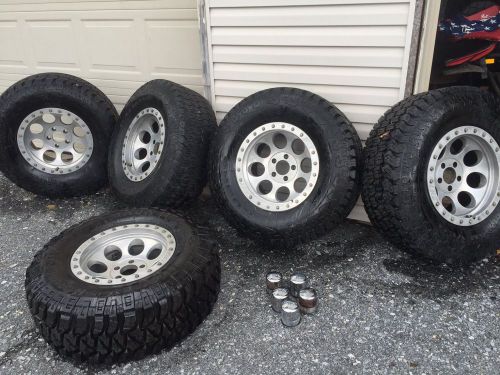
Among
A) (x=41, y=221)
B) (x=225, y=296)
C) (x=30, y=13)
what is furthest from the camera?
(x=30, y=13)

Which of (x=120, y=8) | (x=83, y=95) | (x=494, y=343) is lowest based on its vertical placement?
(x=494, y=343)

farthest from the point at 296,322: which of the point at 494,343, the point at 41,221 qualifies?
the point at 41,221

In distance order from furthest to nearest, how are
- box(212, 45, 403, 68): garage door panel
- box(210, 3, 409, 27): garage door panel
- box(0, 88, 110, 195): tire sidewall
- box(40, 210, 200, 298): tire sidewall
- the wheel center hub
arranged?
box(0, 88, 110, 195): tire sidewall
the wheel center hub
box(212, 45, 403, 68): garage door panel
box(210, 3, 409, 27): garage door panel
box(40, 210, 200, 298): tire sidewall

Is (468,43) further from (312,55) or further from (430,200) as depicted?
(430,200)

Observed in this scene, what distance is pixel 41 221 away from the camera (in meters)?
3.71

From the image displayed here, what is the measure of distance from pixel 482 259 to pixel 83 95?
Answer: 3636 mm

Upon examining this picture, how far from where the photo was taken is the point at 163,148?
3.29 metres

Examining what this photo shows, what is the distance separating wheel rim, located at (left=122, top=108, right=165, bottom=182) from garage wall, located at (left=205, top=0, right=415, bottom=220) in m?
0.67

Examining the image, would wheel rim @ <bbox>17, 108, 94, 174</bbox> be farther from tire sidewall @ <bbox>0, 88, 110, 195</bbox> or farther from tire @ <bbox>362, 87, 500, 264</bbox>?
tire @ <bbox>362, 87, 500, 264</bbox>

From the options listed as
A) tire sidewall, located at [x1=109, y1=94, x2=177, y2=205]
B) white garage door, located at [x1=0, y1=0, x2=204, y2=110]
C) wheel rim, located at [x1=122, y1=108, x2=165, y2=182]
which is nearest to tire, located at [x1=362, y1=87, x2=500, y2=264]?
tire sidewall, located at [x1=109, y1=94, x2=177, y2=205]

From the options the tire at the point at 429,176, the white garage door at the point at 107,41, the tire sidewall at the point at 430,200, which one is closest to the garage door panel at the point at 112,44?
the white garage door at the point at 107,41

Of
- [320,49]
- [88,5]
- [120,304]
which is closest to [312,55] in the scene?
[320,49]

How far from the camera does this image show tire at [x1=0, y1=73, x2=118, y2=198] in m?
3.95

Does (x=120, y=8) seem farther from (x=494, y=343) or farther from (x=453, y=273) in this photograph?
(x=494, y=343)
